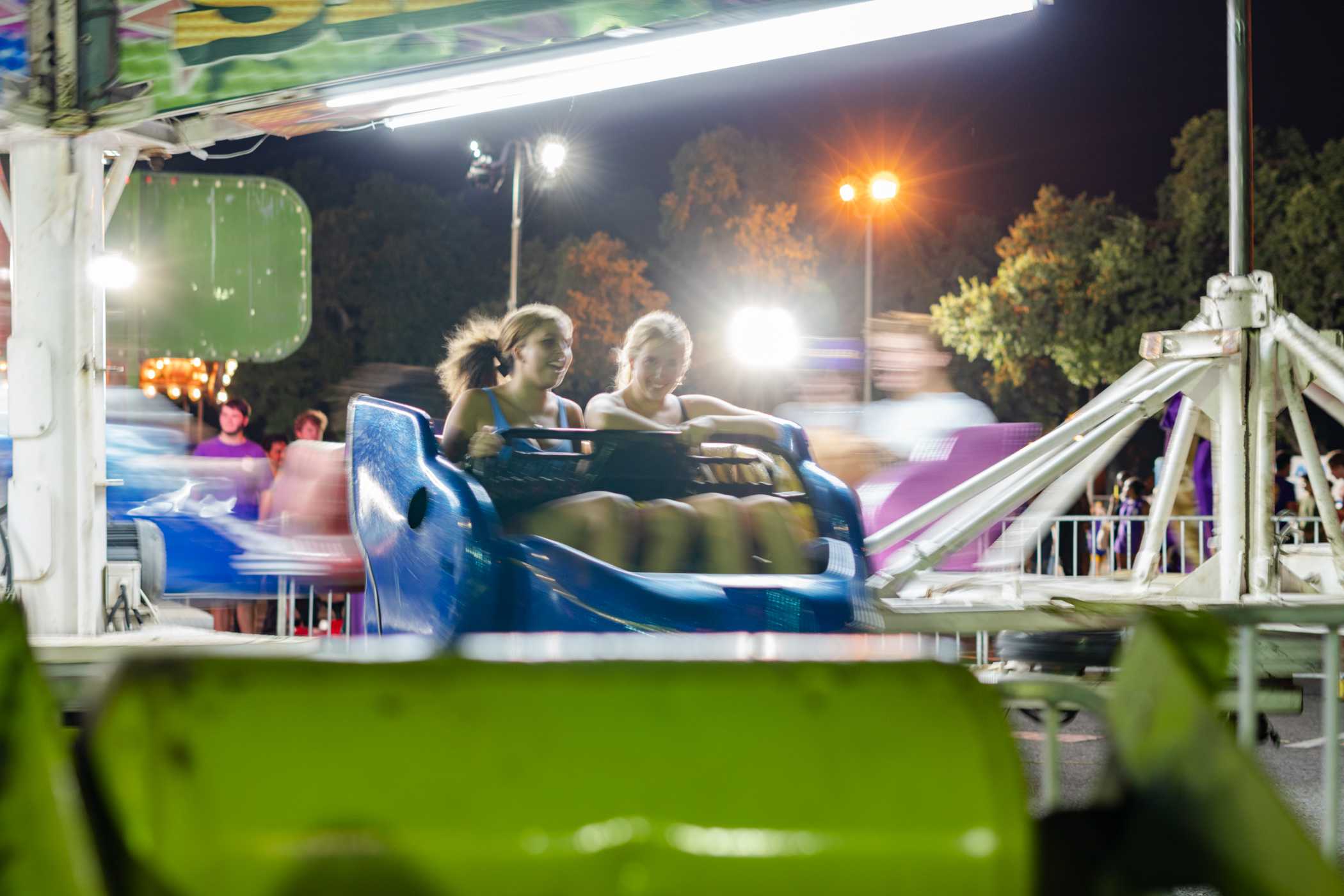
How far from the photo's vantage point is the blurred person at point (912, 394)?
721cm

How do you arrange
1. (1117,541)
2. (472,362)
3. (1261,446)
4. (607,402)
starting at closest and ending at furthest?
(472,362), (607,402), (1261,446), (1117,541)

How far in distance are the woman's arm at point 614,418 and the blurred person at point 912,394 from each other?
1.81 m

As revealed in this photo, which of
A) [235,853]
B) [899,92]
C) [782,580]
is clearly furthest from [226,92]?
[899,92]

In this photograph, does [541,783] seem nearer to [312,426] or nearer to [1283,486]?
[312,426]

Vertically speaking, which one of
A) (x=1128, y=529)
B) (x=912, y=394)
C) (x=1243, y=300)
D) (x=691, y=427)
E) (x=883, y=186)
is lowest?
(x=1128, y=529)

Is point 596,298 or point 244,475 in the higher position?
point 596,298

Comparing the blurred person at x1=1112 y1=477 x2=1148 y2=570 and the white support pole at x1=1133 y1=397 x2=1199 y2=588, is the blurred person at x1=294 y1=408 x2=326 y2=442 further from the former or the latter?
the blurred person at x1=1112 y1=477 x2=1148 y2=570

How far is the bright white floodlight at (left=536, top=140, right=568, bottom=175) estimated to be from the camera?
843 inches

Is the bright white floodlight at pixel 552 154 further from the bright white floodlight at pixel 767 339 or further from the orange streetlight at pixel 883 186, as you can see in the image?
the orange streetlight at pixel 883 186

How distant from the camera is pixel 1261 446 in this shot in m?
8.17

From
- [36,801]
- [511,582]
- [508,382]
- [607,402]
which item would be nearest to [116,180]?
[508,382]

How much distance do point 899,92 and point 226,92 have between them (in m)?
39.9

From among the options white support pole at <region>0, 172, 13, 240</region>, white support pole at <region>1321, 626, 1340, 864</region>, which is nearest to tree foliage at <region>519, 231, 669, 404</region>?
white support pole at <region>0, 172, 13, 240</region>

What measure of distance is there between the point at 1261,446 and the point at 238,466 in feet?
20.3
